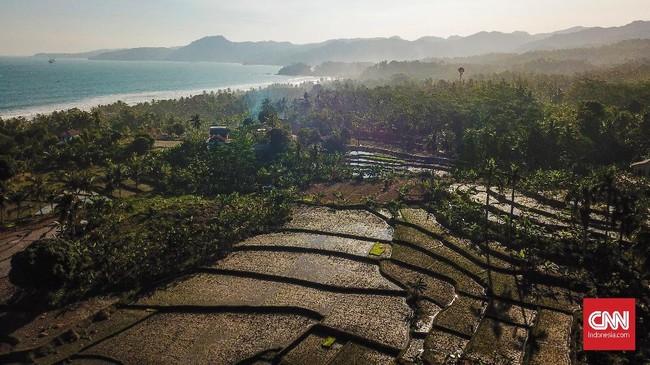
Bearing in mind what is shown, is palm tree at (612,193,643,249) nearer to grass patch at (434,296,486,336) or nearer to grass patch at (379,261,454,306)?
grass patch at (434,296,486,336)

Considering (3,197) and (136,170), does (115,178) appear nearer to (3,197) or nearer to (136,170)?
(136,170)

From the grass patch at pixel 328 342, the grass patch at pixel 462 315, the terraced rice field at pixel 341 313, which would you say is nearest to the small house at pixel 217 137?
the terraced rice field at pixel 341 313

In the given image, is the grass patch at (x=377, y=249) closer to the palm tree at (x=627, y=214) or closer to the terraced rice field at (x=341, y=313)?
the terraced rice field at (x=341, y=313)

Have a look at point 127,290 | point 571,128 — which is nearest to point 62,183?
point 127,290

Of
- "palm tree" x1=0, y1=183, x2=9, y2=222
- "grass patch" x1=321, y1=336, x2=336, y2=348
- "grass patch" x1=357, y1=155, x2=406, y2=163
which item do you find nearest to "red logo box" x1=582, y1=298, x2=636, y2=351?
"grass patch" x1=321, y1=336, x2=336, y2=348

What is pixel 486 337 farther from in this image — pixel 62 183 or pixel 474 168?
pixel 62 183
